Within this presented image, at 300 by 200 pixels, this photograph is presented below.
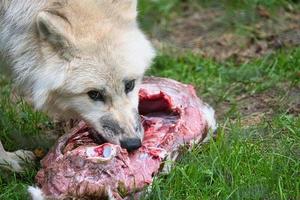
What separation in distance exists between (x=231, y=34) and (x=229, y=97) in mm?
1637

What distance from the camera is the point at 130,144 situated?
164 inches

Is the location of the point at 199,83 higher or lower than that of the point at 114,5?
lower

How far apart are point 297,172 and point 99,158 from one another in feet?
3.93

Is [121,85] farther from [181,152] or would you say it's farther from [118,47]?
[181,152]

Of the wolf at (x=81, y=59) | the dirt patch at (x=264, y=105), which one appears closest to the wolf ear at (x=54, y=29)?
the wolf at (x=81, y=59)

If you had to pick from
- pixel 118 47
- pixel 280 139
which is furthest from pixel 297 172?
pixel 118 47

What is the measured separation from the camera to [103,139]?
4.31 metres

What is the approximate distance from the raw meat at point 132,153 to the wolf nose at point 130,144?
0.04 meters

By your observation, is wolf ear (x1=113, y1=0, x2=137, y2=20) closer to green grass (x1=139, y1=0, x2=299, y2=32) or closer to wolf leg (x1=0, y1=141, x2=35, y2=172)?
wolf leg (x1=0, y1=141, x2=35, y2=172)

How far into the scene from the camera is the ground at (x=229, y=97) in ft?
13.8

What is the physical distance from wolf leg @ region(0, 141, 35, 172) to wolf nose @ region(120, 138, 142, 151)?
898mm

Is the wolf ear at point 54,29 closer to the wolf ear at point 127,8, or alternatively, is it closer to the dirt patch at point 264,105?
the wolf ear at point 127,8

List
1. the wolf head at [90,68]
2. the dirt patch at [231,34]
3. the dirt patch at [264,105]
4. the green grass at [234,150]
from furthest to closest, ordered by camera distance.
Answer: the dirt patch at [231,34] < the dirt patch at [264,105] < the wolf head at [90,68] < the green grass at [234,150]

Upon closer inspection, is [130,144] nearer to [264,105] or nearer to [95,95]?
[95,95]
